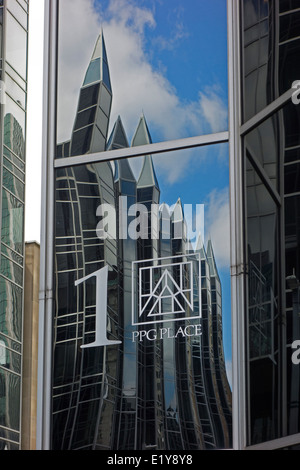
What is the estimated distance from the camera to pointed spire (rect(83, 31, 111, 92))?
40.4 ft

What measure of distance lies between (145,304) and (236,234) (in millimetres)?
1230

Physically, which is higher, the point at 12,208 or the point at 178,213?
the point at 12,208

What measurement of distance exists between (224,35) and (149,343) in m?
3.46

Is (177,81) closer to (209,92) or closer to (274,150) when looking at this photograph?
(209,92)

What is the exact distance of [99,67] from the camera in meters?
12.4

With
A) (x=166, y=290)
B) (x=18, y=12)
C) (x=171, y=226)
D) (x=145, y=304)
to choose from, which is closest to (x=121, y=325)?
(x=145, y=304)

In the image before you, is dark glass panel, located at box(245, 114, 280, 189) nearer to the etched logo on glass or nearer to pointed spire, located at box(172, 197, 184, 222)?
pointed spire, located at box(172, 197, 184, 222)

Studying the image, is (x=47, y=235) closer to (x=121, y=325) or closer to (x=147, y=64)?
(x=121, y=325)

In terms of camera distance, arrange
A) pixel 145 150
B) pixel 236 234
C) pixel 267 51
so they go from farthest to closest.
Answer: pixel 145 150 → pixel 236 234 → pixel 267 51

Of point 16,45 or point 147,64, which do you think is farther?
point 16,45

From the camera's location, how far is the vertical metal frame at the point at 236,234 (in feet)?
34.8

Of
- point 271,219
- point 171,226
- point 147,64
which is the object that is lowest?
point 271,219

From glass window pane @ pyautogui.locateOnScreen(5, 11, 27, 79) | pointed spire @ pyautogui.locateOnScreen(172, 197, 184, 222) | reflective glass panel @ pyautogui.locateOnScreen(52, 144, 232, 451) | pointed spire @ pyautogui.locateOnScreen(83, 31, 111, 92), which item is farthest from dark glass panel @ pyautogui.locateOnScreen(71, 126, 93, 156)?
pointed spire @ pyautogui.locateOnScreen(172, 197, 184, 222)

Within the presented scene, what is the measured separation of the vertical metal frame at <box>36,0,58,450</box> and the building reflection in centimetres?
9
